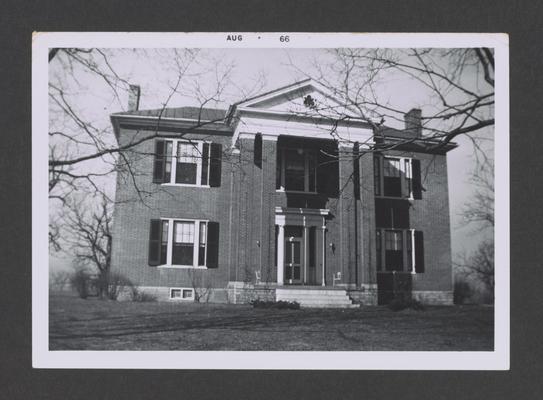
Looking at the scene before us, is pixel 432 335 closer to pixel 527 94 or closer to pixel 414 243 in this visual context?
pixel 527 94

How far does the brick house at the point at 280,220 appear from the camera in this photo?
7.45 meters

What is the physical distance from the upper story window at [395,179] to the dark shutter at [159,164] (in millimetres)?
4306

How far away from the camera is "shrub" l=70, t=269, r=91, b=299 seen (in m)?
5.92

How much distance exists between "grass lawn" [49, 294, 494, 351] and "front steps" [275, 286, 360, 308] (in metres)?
1.06

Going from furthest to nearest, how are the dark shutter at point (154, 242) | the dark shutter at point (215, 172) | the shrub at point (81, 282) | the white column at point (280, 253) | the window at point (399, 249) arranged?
the window at point (399, 249), the white column at point (280, 253), the dark shutter at point (154, 242), the dark shutter at point (215, 172), the shrub at point (81, 282)

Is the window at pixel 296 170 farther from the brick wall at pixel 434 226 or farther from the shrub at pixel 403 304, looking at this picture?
the shrub at pixel 403 304

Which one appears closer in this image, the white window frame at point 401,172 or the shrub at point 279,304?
the shrub at point 279,304

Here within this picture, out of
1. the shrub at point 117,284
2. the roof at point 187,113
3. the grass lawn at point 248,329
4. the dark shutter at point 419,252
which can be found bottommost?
the grass lawn at point 248,329

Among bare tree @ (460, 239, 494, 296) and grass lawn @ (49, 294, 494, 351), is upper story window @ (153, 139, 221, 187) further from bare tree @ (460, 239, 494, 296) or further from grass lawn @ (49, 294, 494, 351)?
bare tree @ (460, 239, 494, 296)

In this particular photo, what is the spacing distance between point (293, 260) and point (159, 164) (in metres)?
3.37

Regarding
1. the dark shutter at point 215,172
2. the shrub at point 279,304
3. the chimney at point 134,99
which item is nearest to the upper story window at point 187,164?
the dark shutter at point 215,172

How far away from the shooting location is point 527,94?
16.3 ft

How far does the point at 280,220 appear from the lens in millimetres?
9023

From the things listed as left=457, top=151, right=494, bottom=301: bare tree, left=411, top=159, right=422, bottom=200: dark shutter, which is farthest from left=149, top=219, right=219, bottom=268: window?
left=457, top=151, right=494, bottom=301: bare tree
